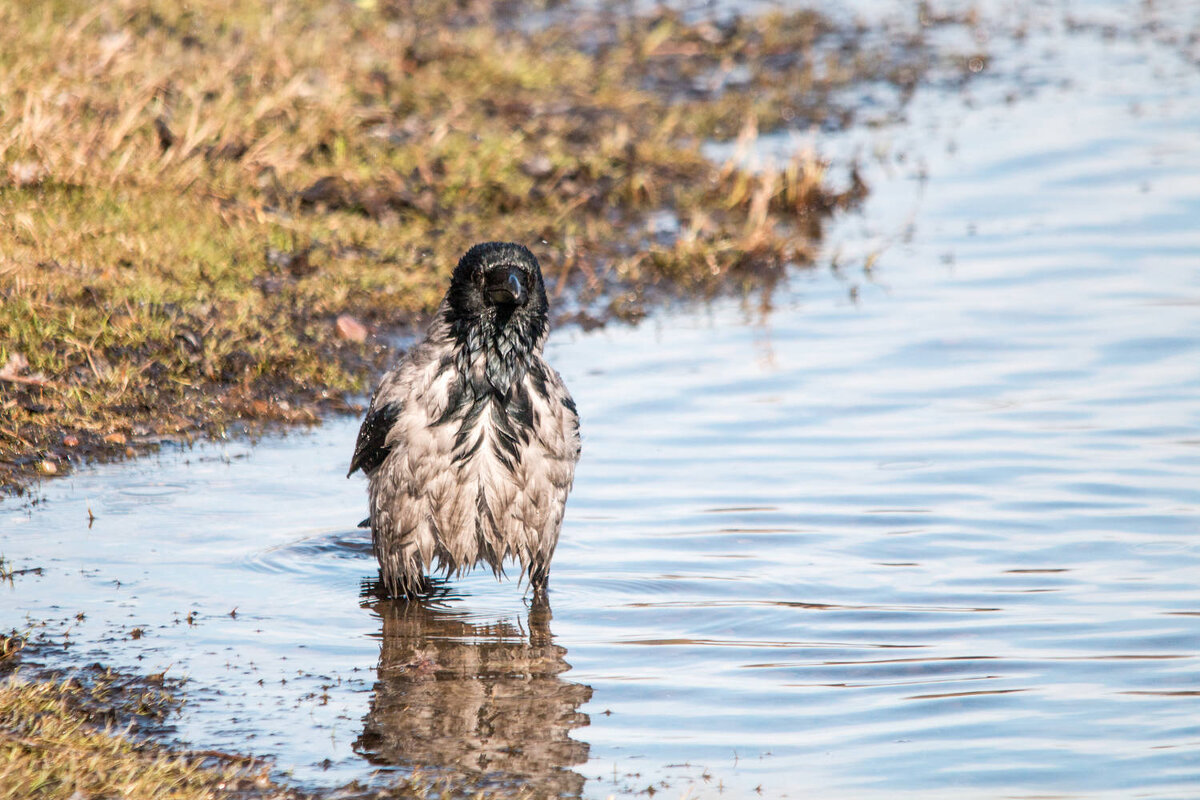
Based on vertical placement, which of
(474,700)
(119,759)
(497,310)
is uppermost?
(497,310)

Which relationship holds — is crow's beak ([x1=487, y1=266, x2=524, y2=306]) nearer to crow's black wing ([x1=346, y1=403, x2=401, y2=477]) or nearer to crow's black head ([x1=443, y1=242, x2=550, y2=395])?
crow's black head ([x1=443, y1=242, x2=550, y2=395])

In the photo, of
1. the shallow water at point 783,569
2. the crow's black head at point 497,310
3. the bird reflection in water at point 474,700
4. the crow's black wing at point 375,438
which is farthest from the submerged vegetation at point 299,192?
the bird reflection in water at point 474,700

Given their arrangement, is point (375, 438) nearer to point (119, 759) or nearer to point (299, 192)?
point (119, 759)

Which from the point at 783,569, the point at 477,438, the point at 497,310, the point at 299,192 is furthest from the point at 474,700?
the point at 299,192

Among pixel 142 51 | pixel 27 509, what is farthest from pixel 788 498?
pixel 142 51

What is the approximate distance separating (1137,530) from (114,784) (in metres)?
4.48

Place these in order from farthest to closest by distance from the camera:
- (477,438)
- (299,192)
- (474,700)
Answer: (299,192) → (477,438) → (474,700)

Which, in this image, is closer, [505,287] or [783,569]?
[505,287]

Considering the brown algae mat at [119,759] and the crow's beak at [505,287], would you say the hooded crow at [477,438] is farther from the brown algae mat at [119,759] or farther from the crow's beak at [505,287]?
the brown algae mat at [119,759]

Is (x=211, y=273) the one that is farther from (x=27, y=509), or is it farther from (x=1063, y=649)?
(x=1063, y=649)

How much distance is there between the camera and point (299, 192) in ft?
32.5

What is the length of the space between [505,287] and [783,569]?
5.46ft

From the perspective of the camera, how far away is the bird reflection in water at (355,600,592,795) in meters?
4.84

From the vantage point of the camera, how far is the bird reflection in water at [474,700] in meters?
4.84
